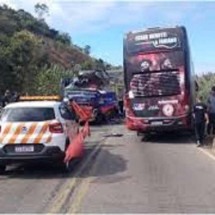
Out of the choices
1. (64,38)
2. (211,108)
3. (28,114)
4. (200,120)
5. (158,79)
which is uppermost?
(64,38)

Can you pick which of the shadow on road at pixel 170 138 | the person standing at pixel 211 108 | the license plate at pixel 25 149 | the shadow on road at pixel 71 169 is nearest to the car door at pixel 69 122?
the shadow on road at pixel 71 169

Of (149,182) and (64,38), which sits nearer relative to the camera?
(149,182)

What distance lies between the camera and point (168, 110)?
22438 millimetres

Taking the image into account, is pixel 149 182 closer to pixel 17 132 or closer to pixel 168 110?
pixel 17 132

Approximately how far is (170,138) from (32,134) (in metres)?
10.5

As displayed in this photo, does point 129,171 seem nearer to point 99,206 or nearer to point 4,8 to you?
point 99,206

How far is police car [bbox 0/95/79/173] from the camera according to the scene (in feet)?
46.6

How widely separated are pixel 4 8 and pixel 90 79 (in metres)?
70.6

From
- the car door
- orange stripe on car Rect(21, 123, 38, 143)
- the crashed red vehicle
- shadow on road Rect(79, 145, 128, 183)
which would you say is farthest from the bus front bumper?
orange stripe on car Rect(21, 123, 38, 143)

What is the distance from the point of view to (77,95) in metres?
33.1

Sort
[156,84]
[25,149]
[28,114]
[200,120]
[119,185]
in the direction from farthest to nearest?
1. [156,84]
2. [200,120]
3. [28,114]
4. [25,149]
5. [119,185]

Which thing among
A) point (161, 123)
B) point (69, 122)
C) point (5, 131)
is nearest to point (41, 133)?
point (5, 131)

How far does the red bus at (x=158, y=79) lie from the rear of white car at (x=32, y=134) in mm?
7985

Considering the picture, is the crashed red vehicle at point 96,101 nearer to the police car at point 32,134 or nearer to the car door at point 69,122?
the car door at point 69,122
